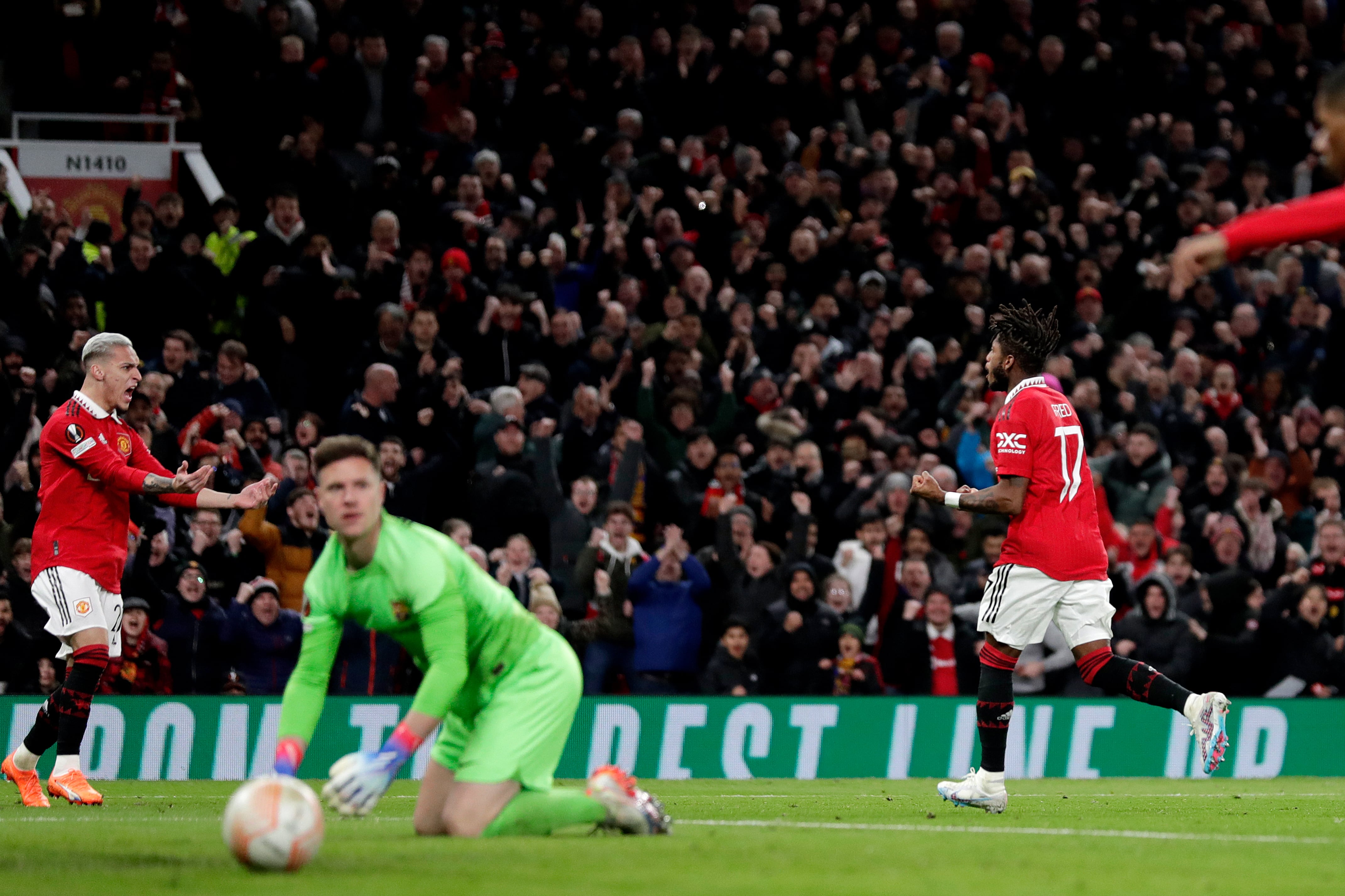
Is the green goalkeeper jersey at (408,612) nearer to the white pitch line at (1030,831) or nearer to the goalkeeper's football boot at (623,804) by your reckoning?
the goalkeeper's football boot at (623,804)

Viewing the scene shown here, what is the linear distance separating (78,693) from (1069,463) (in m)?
5.73

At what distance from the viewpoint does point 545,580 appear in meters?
15.0

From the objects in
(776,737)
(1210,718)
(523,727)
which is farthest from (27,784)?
(776,737)

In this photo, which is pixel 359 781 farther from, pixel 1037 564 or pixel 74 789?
pixel 74 789

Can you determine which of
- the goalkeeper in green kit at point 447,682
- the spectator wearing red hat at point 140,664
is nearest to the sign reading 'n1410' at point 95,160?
the spectator wearing red hat at point 140,664

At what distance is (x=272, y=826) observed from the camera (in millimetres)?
6309

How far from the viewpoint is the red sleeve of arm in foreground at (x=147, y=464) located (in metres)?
10.3

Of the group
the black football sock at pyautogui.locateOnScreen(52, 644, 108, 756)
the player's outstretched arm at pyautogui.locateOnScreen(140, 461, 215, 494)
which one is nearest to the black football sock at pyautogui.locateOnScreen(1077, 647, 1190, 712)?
the player's outstretched arm at pyautogui.locateOnScreen(140, 461, 215, 494)

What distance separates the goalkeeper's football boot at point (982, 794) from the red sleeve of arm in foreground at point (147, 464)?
178 inches

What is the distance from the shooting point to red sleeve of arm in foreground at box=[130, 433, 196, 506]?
10.3m

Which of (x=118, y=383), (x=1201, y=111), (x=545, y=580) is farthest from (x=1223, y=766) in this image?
(x=1201, y=111)

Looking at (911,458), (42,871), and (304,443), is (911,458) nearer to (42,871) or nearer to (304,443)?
(304,443)

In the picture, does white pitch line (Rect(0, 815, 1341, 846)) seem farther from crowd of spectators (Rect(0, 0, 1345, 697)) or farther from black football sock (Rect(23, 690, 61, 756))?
crowd of spectators (Rect(0, 0, 1345, 697))

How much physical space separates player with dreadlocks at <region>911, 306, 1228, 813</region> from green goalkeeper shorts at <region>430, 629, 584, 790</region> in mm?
2993
